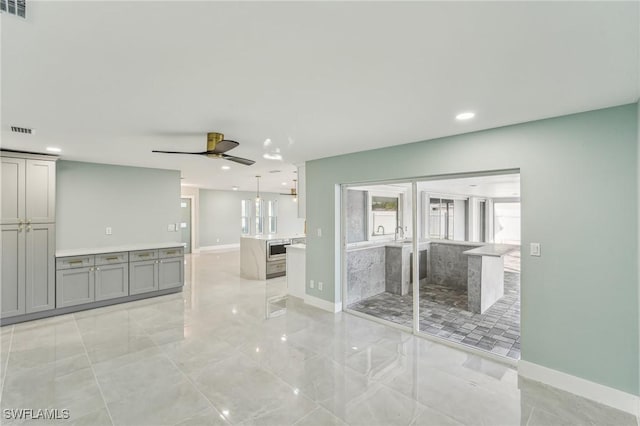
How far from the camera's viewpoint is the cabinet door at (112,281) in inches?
186

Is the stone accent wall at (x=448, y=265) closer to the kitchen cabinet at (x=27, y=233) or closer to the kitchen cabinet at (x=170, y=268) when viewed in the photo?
the kitchen cabinet at (x=170, y=268)

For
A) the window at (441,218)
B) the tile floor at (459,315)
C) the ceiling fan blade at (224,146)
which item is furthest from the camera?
the window at (441,218)

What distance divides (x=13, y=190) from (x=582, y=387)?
22.5ft

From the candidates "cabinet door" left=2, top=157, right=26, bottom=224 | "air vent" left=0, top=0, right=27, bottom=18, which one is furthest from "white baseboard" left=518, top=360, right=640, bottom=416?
"cabinet door" left=2, top=157, right=26, bottom=224

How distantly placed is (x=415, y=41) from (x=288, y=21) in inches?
26.0

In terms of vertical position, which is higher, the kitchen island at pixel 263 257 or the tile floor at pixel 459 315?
the kitchen island at pixel 263 257

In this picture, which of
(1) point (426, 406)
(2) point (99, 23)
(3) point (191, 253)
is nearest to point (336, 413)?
(1) point (426, 406)

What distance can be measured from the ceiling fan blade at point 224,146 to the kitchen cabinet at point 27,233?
10.0ft

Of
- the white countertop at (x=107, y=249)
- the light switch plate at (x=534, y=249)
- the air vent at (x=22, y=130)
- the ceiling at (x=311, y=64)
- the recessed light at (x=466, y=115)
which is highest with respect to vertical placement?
the ceiling at (x=311, y=64)

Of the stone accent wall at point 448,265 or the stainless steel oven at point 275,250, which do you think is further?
the stainless steel oven at point 275,250

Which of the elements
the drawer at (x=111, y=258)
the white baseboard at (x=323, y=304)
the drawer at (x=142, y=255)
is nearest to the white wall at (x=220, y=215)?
the drawer at (x=142, y=255)

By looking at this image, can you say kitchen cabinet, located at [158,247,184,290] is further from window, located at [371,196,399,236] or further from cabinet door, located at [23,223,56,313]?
window, located at [371,196,399,236]

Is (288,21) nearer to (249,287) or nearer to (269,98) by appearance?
(269,98)

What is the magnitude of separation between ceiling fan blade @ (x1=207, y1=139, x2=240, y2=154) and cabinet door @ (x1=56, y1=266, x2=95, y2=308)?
10.7ft
